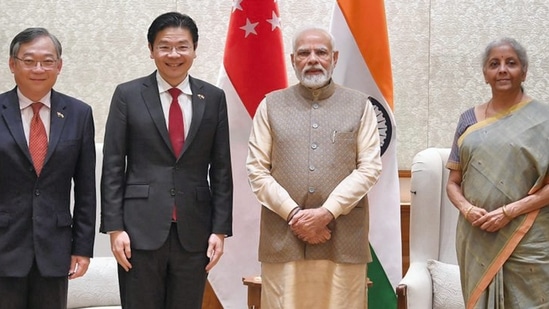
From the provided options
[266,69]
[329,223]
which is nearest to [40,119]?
[329,223]

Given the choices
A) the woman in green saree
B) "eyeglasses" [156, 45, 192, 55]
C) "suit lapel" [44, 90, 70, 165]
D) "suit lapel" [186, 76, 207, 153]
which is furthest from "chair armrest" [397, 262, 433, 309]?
"suit lapel" [44, 90, 70, 165]

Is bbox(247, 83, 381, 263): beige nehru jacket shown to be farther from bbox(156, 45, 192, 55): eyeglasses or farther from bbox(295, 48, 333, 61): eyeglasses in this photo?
bbox(156, 45, 192, 55): eyeglasses

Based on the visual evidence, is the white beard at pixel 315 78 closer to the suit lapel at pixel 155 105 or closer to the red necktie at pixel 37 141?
the suit lapel at pixel 155 105

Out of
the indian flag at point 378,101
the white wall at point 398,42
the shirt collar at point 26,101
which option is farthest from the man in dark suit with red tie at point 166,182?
the white wall at point 398,42

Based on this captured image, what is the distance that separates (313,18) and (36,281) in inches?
101

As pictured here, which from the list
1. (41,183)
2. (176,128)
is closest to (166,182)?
(176,128)

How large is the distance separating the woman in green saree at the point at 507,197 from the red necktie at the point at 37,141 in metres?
1.68

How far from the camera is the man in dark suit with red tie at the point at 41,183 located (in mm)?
2654

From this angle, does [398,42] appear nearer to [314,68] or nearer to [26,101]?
[314,68]

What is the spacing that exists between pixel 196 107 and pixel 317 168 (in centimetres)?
54

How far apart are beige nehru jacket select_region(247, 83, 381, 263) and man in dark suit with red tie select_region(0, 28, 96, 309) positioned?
0.71m

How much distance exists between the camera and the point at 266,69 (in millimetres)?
3939

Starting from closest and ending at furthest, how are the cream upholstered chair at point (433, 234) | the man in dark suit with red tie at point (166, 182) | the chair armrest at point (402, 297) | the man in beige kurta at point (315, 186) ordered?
the man in dark suit with red tie at point (166, 182) → the man in beige kurta at point (315, 186) → the chair armrest at point (402, 297) → the cream upholstered chair at point (433, 234)

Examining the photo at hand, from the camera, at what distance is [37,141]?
2.71m
